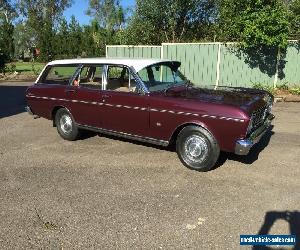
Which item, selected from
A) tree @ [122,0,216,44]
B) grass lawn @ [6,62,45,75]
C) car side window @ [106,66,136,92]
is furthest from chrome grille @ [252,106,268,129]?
grass lawn @ [6,62,45,75]

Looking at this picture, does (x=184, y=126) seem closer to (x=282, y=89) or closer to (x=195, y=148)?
(x=195, y=148)

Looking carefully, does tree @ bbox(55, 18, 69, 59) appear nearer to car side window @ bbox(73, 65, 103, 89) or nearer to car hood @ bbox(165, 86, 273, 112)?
car side window @ bbox(73, 65, 103, 89)

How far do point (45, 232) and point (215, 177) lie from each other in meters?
2.71

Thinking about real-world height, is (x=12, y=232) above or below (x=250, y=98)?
below

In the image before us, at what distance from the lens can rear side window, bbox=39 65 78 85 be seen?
24.2ft

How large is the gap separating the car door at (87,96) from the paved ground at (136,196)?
0.59m

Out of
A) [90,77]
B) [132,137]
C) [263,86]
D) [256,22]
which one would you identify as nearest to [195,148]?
[132,137]

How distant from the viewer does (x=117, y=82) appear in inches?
265

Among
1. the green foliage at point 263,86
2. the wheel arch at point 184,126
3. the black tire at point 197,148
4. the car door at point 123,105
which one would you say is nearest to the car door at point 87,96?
the car door at point 123,105

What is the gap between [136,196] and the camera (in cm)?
496

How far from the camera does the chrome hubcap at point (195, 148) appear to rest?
18.7 feet

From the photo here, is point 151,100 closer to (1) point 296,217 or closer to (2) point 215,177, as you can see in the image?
(2) point 215,177

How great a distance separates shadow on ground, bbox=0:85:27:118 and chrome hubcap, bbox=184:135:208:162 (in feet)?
22.0

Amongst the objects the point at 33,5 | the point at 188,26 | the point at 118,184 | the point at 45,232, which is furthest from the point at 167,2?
the point at 33,5
